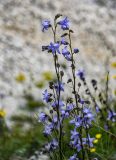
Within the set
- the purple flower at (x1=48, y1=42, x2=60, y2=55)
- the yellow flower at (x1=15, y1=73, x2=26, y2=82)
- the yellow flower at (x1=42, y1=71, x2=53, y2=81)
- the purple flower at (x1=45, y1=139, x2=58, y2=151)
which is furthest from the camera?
the yellow flower at (x1=42, y1=71, x2=53, y2=81)

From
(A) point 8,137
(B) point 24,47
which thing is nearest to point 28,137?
(A) point 8,137

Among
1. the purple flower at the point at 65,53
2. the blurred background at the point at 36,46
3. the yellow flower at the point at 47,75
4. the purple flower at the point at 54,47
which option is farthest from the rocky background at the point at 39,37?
the purple flower at the point at 54,47

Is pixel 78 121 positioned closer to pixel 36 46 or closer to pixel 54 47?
pixel 54 47

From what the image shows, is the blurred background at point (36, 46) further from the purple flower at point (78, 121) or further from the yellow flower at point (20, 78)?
the purple flower at point (78, 121)

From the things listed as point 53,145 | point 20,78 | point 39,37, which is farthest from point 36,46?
point 53,145

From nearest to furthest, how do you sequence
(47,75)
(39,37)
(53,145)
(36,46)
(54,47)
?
1. (54,47)
2. (53,145)
3. (47,75)
4. (36,46)
5. (39,37)

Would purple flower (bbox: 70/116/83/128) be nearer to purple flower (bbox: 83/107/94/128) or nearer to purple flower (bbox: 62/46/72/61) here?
purple flower (bbox: 83/107/94/128)

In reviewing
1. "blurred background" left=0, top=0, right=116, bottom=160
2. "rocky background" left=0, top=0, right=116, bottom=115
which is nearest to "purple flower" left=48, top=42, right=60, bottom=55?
"blurred background" left=0, top=0, right=116, bottom=160

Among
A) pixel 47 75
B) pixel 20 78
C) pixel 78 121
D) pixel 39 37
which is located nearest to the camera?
pixel 78 121
